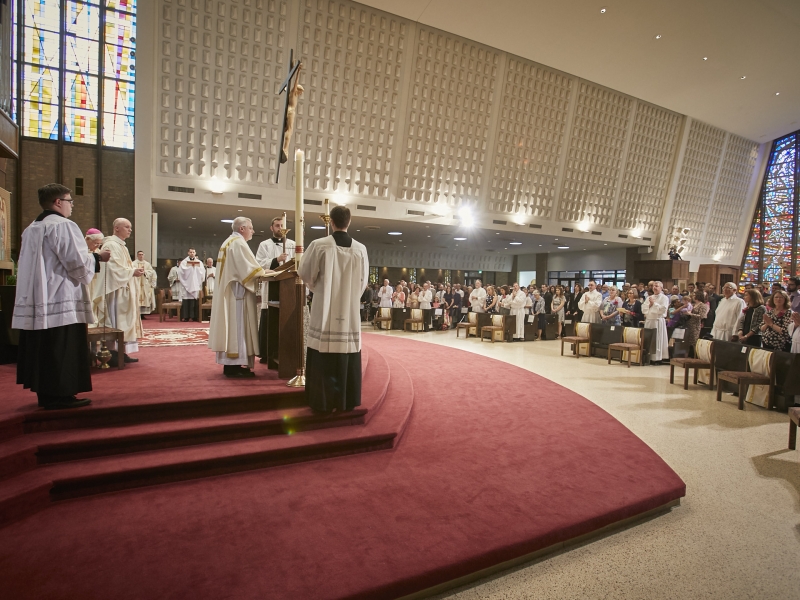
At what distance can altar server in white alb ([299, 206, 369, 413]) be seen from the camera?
337 cm

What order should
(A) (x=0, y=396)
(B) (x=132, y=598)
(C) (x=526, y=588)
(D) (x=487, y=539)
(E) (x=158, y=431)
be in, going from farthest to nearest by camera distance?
(A) (x=0, y=396) < (E) (x=158, y=431) < (D) (x=487, y=539) < (C) (x=526, y=588) < (B) (x=132, y=598)

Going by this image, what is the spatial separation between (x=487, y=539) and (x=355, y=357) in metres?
1.63

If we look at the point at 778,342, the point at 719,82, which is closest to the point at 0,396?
the point at 778,342

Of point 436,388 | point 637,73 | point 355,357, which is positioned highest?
point 637,73

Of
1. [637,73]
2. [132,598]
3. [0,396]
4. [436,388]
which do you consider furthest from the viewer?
[637,73]

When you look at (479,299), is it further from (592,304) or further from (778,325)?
(778,325)

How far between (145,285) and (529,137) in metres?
11.2

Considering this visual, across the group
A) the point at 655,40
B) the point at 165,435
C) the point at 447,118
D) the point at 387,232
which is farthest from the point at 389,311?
the point at 165,435

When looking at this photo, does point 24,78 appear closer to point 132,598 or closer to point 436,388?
point 436,388

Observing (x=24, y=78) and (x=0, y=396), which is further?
(x=24, y=78)

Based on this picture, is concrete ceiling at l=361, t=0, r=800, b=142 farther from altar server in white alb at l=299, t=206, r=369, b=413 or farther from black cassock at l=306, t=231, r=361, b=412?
black cassock at l=306, t=231, r=361, b=412

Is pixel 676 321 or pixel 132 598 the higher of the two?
pixel 676 321

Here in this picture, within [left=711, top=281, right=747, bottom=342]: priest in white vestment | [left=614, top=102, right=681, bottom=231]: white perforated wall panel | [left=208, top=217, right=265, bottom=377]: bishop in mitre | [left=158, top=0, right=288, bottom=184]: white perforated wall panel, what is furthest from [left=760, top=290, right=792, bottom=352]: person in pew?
[left=614, top=102, right=681, bottom=231]: white perforated wall panel

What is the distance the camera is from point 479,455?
3434mm
